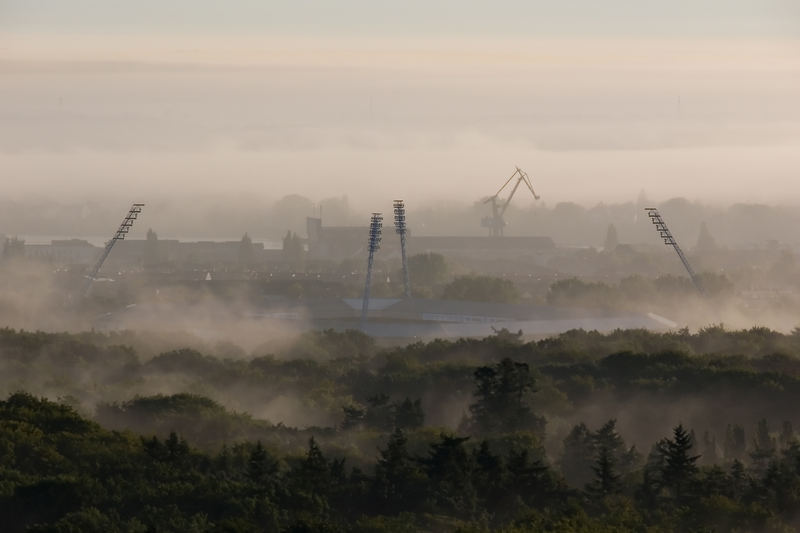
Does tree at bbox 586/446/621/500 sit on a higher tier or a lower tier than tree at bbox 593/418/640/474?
lower

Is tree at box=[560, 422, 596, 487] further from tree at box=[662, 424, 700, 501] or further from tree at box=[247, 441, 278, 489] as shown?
tree at box=[247, 441, 278, 489]

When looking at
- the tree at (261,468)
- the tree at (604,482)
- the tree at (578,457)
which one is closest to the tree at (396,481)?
the tree at (261,468)

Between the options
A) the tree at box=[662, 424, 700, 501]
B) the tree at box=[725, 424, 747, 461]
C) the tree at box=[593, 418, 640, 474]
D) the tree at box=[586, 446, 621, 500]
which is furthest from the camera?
the tree at box=[725, 424, 747, 461]

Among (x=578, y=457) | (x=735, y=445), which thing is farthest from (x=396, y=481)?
(x=735, y=445)

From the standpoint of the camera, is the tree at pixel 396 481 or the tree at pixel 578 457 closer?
the tree at pixel 396 481

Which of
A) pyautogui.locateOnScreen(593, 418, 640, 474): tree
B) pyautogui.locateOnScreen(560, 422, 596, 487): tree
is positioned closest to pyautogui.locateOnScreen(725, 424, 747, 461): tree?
pyautogui.locateOnScreen(593, 418, 640, 474): tree

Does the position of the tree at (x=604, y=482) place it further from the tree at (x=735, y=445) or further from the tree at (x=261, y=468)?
the tree at (x=735, y=445)

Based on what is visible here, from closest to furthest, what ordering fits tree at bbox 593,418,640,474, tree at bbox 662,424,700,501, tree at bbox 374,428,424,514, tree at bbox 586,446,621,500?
tree at bbox 374,428,424,514 → tree at bbox 586,446,621,500 → tree at bbox 662,424,700,501 → tree at bbox 593,418,640,474

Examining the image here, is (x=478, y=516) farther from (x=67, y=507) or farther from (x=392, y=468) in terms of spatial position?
(x=67, y=507)

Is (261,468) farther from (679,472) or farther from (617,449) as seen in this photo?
(617,449)

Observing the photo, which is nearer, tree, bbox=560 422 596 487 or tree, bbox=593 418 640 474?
tree, bbox=560 422 596 487

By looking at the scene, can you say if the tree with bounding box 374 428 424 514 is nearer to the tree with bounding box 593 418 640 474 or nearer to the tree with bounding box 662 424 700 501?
the tree with bounding box 662 424 700 501
